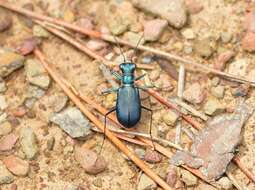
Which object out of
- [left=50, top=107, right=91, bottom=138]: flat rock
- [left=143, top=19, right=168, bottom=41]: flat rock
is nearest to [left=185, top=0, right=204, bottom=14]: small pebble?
[left=143, top=19, right=168, bottom=41]: flat rock

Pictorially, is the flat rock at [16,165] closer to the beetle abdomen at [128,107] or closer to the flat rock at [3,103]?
the flat rock at [3,103]

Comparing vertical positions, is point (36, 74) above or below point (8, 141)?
above

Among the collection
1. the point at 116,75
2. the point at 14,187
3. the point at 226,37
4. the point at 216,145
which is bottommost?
the point at 14,187

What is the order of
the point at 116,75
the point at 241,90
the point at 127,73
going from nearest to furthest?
the point at 241,90
the point at 127,73
the point at 116,75

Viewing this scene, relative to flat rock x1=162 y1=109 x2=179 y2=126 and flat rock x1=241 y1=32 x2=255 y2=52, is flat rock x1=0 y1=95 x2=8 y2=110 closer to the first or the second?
flat rock x1=162 y1=109 x2=179 y2=126

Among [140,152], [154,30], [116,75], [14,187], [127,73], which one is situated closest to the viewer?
[14,187]

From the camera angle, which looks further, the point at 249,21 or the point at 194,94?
the point at 249,21

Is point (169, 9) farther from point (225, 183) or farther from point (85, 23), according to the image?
point (225, 183)

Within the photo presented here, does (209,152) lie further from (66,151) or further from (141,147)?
(66,151)

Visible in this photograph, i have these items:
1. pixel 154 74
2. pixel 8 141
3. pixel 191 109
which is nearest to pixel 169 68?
pixel 154 74
